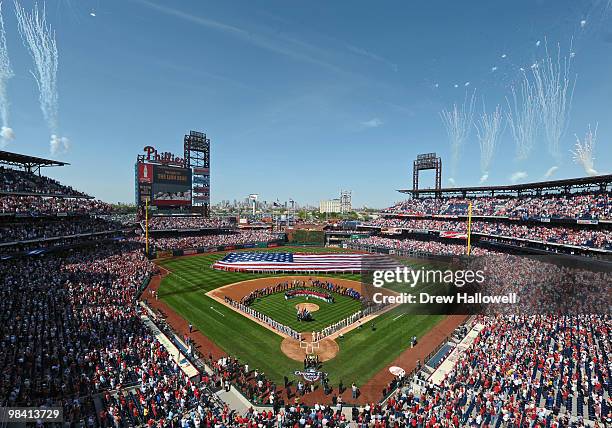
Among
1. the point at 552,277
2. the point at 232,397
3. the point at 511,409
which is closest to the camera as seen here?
the point at 511,409

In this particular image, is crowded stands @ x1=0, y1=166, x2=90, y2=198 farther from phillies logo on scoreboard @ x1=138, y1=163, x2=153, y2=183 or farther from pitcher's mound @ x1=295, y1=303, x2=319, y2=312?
pitcher's mound @ x1=295, y1=303, x2=319, y2=312

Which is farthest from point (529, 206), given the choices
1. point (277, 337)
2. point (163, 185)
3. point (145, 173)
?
point (145, 173)

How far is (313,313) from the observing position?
29203 mm

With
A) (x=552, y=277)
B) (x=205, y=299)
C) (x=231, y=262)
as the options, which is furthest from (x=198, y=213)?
(x=552, y=277)

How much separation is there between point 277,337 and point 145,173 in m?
50.9

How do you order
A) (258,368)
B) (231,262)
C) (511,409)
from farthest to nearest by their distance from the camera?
(231,262), (258,368), (511,409)

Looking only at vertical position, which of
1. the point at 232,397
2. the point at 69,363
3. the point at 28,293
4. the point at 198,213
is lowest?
the point at 232,397

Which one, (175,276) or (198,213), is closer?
(175,276)

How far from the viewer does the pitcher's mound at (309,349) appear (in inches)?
838

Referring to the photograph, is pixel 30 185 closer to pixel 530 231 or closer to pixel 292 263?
pixel 292 263

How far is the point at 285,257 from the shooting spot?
47.4 metres

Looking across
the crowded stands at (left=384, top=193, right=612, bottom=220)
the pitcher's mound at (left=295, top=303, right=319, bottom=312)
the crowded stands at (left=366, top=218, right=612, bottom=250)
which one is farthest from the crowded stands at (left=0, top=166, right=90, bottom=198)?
the crowded stands at (left=384, top=193, right=612, bottom=220)

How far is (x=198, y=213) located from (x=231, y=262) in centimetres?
3046

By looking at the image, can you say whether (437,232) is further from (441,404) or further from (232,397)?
(232,397)
